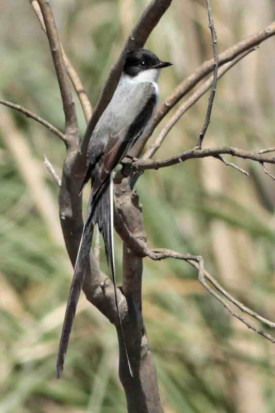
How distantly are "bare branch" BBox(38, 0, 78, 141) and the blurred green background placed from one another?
2.21m

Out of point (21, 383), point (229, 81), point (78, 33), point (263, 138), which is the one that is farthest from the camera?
point (78, 33)

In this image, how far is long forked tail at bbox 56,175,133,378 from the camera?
199 cm

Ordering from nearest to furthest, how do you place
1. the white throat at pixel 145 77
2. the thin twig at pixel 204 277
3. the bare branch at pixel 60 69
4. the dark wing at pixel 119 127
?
the thin twig at pixel 204 277, the bare branch at pixel 60 69, the dark wing at pixel 119 127, the white throat at pixel 145 77

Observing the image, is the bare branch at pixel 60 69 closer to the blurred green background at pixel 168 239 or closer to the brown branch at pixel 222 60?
the brown branch at pixel 222 60

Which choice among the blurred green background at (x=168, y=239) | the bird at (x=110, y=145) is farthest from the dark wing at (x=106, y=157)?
the blurred green background at (x=168, y=239)

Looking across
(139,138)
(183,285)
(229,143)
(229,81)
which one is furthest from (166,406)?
(139,138)

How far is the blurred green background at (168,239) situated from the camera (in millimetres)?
4441

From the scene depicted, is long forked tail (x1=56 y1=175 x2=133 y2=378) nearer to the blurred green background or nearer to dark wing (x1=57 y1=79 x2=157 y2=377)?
dark wing (x1=57 y1=79 x2=157 y2=377)

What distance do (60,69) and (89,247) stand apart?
1.29 feet

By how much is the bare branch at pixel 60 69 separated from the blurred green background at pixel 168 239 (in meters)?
2.21

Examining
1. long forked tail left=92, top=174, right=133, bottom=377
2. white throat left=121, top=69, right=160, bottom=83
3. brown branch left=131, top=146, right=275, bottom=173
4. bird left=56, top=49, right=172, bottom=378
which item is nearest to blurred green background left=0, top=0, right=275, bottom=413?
white throat left=121, top=69, right=160, bottom=83

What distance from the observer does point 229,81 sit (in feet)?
18.4

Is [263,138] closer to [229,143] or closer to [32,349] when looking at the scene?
[229,143]

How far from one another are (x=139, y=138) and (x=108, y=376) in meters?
2.38
